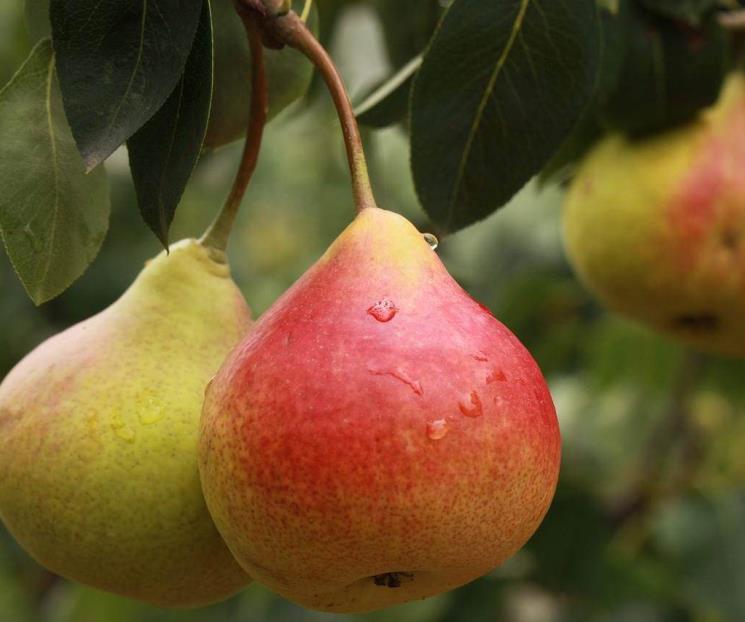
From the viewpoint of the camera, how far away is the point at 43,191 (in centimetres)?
115

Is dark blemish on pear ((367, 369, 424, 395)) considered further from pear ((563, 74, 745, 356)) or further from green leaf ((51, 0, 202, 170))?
pear ((563, 74, 745, 356))

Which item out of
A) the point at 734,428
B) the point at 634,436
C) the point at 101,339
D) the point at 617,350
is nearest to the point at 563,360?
the point at 617,350

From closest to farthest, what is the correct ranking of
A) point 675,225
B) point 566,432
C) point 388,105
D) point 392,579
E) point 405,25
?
point 392,579 < point 388,105 < point 675,225 < point 405,25 < point 566,432

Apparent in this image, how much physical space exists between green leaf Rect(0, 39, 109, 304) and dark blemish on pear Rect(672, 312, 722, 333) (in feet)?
2.78

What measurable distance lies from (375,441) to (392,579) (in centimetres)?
16

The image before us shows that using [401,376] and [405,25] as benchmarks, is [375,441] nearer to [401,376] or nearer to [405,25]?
[401,376]

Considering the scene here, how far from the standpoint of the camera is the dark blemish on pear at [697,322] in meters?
1.72

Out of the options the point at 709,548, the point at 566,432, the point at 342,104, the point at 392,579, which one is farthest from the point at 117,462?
the point at 566,432

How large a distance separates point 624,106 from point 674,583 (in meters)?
1.14

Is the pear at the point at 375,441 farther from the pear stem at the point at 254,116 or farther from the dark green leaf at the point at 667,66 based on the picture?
the dark green leaf at the point at 667,66

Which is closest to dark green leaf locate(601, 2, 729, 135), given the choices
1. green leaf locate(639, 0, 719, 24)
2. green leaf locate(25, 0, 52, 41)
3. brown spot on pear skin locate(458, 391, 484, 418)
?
green leaf locate(639, 0, 719, 24)

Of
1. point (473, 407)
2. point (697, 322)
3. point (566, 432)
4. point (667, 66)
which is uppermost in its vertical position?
point (473, 407)

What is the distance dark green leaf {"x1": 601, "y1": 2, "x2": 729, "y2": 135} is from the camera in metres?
1.67

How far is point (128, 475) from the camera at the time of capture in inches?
41.8
